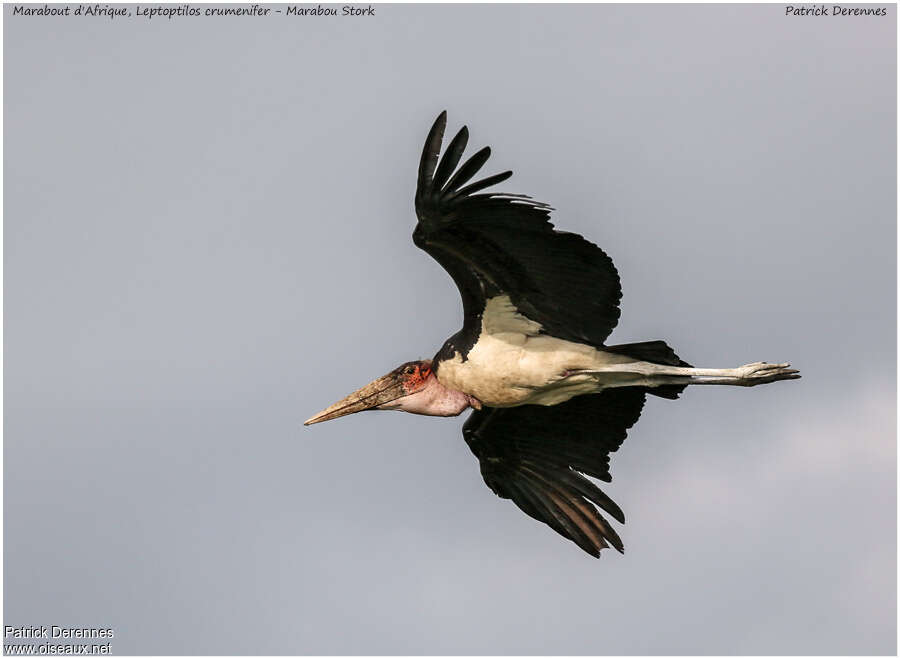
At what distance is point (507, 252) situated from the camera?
1805 centimetres

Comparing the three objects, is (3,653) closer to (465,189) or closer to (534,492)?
(534,492)

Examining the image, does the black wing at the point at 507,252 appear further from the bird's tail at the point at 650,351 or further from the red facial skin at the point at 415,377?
the red facial skin at the point at 415,377

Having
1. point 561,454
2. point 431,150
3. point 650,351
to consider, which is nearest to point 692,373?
point 650,351

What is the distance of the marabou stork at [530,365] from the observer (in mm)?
17500

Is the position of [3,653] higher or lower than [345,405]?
lower

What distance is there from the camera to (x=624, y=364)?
61.7ft

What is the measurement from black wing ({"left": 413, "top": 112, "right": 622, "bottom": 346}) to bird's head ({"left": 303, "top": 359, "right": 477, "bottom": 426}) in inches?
43.1

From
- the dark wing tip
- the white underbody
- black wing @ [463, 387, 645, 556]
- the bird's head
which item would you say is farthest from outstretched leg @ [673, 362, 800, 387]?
the dark wing tip

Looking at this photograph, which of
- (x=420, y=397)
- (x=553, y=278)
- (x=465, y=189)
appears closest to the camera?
(x=465, y=189)

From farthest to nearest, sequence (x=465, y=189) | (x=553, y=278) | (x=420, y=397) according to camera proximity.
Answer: (x=420, y=397)
(x=553, y=278)
(x=465, y=189)

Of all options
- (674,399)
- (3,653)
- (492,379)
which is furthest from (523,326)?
(3,653)

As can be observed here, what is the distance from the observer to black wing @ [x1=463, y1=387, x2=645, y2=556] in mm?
19969

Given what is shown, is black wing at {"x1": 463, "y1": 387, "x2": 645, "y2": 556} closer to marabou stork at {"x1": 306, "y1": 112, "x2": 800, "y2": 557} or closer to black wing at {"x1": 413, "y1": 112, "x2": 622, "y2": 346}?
marabou stork at {"x1": 306, "y1": 112, "x2": 800, "y2": 557}

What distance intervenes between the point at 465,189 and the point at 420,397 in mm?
3313
